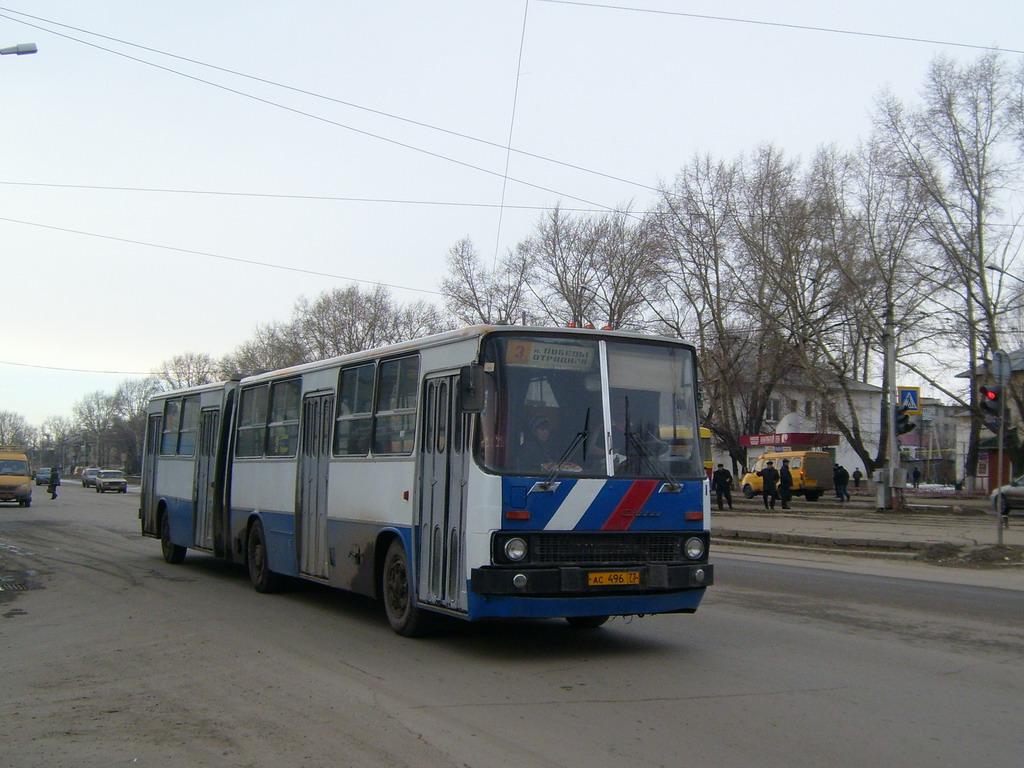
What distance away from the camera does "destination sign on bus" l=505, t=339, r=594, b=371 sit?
875cm

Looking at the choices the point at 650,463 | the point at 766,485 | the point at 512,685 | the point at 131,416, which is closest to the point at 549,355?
the point at 650,463

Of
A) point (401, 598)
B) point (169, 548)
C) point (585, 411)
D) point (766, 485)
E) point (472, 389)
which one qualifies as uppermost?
point (472, 389)

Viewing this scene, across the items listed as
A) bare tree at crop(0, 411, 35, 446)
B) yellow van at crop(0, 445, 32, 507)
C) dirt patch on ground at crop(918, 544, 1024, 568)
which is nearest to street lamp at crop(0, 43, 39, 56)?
dirt patch on ground at crop(918, 544, 1024, 568)

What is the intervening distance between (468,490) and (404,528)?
136 centimetres

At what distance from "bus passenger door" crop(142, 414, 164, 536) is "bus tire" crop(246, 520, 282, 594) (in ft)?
17.2

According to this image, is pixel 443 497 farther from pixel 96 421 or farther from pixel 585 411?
pixel 96 421

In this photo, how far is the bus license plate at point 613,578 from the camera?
8.45m

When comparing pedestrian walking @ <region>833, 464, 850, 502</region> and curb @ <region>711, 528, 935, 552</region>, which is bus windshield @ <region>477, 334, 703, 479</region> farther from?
pedestrian walking @ <region>833, 464, 850, 502</region>

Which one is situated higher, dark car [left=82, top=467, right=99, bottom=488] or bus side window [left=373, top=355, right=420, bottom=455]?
bus side window [left=373, top=355, right=420, bottom=455]

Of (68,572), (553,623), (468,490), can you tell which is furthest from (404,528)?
(68,572)

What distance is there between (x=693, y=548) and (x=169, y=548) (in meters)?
11.9

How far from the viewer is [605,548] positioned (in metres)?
8.59

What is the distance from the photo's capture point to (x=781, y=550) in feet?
73.2

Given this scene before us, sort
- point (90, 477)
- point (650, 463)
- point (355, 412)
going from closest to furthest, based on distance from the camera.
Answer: point (650, 463), point (355, 412), point (90, 477)
